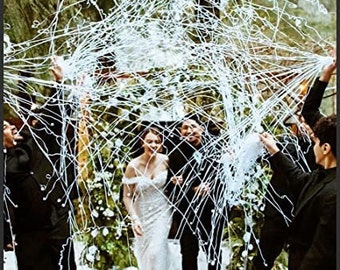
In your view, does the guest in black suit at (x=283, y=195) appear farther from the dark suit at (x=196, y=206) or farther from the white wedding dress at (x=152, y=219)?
the white wedding dress at (x=152, y=219)

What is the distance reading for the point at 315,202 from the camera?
6.09ft

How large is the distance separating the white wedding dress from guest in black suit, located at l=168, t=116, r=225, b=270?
0.10ft

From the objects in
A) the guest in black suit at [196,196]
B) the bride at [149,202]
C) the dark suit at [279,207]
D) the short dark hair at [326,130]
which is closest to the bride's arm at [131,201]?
the bride at [149,202]

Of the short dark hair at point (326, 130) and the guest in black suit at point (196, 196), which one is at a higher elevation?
the short dark hair at point (326, 130)

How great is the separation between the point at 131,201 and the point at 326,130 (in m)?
0.58

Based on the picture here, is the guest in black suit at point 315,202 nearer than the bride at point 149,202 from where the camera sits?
Yes

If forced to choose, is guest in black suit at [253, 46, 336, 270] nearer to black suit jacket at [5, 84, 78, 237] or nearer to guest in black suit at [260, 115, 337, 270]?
guest in black suit at [260, 115, 337, 270]

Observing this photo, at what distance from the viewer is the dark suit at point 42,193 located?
193cm

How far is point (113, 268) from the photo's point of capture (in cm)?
193

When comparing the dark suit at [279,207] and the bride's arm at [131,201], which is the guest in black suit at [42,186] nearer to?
the bride's arm at [131,201]

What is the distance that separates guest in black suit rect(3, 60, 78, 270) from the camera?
1933 mm

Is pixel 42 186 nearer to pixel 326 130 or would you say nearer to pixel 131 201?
pixel 131 201

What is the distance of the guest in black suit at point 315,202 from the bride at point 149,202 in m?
0.31

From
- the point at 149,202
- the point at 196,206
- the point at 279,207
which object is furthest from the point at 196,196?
the point at 279,207
